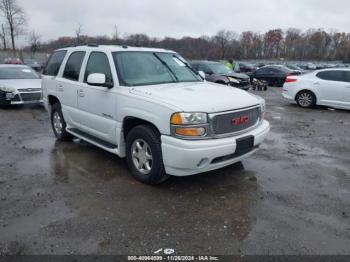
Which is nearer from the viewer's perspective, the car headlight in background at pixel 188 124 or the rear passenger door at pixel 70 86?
the car headlight in background at pixel 188 124

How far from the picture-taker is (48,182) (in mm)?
4645

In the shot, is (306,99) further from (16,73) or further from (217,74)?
(16,73)

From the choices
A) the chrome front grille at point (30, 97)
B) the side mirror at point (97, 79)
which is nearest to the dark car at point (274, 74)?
the chrome front grille at point (30, 97)

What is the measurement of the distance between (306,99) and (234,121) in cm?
904

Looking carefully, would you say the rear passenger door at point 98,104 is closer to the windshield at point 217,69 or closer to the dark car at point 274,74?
the windshield at point 217,69

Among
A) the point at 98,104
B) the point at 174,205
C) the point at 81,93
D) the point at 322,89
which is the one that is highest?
the point at 81,93

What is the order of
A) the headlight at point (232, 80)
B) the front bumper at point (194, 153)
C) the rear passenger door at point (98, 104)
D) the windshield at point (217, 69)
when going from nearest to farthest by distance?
the front bumper at point (194, 153) → the rear passenger door at point (98, 104) → the headlight at point (232, 80) → the windshield at point (217, 69)

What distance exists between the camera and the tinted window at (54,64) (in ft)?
21.1

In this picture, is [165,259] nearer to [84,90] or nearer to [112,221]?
[112,221]

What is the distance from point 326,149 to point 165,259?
4.85 m

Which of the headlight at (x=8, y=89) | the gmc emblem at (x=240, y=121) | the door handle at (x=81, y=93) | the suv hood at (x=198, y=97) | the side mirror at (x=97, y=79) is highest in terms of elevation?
the side mirror at (x=97, y=79)

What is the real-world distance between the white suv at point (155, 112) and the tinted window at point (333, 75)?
25.5 feet

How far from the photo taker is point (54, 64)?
6.67m

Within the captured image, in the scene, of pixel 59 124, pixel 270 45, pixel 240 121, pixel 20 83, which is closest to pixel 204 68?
pixel 20 83
